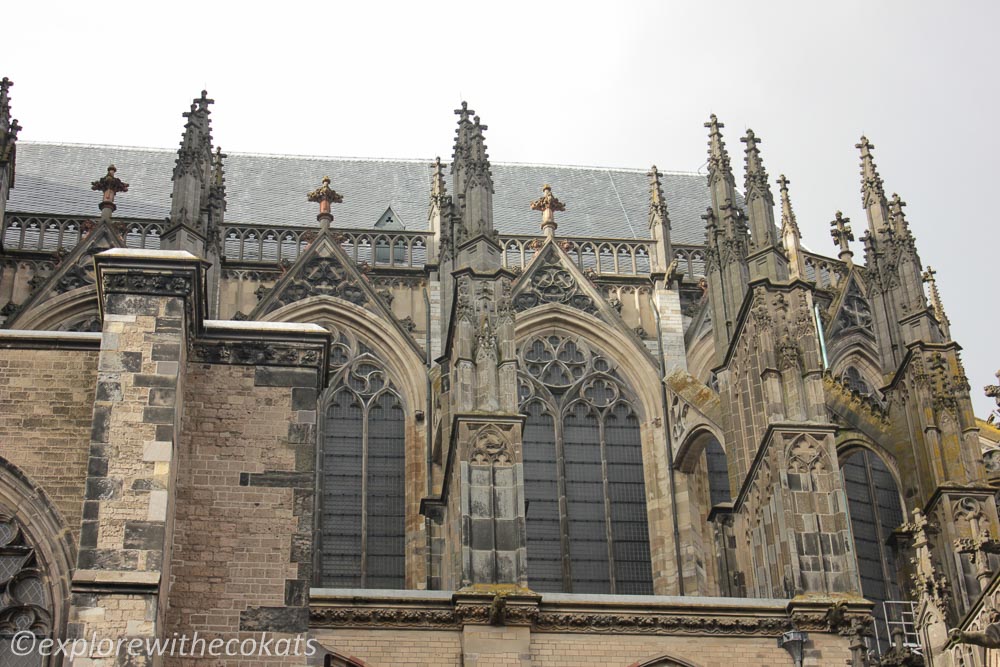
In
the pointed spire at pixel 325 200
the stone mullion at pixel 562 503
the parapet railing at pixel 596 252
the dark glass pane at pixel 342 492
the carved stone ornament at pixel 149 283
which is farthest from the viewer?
the parapet railing at pixel 596 252

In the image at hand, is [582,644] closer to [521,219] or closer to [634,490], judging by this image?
[634,490]

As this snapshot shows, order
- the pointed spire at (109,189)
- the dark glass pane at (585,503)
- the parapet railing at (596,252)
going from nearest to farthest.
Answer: the dark glass pane at (585,503)
the pointed spire at (109,189)
the parapet railing at (596,252)

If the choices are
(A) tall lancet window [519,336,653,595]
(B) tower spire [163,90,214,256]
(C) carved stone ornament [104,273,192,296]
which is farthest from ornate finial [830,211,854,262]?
(C) carved stone ornament [104,273,192,296]

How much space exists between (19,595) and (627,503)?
1136cm

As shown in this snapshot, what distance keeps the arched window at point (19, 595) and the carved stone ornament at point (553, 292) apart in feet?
39.7

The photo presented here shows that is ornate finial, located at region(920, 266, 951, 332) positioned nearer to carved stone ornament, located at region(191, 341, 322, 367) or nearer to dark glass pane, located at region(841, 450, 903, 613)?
dark glass pane, located at region(841, 450, 903, 613)

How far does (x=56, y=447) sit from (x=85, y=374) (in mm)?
702

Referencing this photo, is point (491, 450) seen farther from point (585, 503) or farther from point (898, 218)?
point (898, 218)

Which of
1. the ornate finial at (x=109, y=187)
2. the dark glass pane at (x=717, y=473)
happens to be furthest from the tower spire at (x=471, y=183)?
the ornate finial at (x=109, y=187)

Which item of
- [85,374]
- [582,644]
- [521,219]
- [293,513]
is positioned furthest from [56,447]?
[521,219]

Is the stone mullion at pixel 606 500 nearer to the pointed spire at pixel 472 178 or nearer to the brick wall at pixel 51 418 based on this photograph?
the pointed spire at pixel 472 178

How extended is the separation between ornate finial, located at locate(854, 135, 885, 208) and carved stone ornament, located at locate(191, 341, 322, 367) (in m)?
13.1

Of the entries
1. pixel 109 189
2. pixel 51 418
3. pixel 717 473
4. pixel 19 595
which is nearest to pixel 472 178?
pixel 717 473

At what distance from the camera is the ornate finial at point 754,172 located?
22234mm
